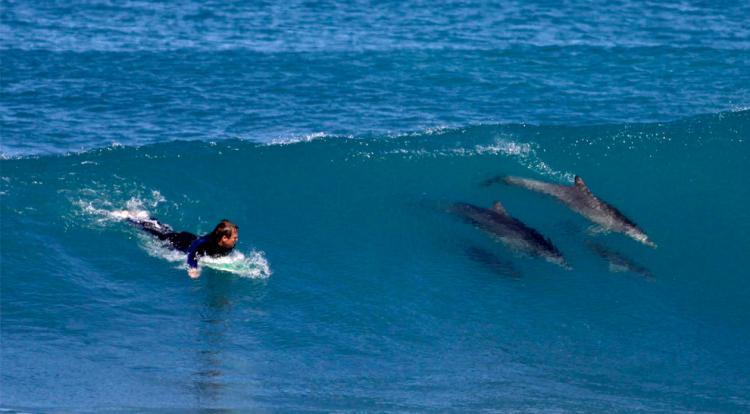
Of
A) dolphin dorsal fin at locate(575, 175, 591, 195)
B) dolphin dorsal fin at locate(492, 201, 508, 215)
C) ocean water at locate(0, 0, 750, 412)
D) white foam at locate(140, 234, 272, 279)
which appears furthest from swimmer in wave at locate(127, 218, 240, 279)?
dolphin dorsal fin at locate(575, 175, 591, 195)

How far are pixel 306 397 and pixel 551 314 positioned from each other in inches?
263

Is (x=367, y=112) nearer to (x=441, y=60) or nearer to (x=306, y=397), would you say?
(x=441, y=60)

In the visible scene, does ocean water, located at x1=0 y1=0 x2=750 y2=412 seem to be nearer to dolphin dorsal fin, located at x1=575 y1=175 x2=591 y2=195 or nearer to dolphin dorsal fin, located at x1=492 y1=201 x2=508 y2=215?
dolphin dorsal fin, located at x1=575 y1=175 x2=591 y2=195

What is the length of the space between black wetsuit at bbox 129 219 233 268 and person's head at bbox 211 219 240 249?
0.16 meters

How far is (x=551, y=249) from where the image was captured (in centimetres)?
2697

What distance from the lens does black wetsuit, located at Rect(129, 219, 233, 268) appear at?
25.4 metres

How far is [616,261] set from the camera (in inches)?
1061

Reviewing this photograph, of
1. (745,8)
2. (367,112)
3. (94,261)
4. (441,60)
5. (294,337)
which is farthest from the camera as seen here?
(745,8)

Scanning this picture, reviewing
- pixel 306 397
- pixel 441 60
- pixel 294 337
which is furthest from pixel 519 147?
pixel 306 397

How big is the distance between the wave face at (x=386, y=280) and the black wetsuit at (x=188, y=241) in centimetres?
43

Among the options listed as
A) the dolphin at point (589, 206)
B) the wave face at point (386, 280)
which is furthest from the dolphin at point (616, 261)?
the dolphin at point (589, 206)

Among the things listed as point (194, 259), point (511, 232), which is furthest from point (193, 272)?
point (511, 232)

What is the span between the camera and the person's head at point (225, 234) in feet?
81.3

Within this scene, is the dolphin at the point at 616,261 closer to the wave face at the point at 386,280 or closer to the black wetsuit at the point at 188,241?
the wave face at the point at 386,280
